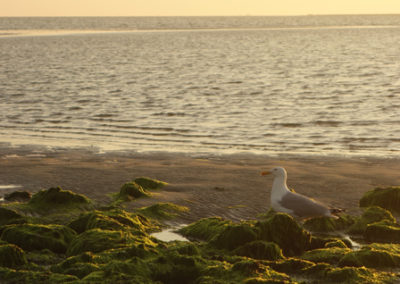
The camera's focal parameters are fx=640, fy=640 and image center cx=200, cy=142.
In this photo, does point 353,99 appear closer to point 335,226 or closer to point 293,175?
point 293,175

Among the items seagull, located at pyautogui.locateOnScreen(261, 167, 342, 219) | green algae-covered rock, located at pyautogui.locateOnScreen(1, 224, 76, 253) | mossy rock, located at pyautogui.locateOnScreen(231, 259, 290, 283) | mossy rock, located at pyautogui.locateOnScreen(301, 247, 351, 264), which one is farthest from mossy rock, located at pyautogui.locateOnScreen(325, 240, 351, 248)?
green algae-covered rock, located at pyautogui.locateOnScreen(1, 224, 76, 253)

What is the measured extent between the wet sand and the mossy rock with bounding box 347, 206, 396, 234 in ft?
2.77

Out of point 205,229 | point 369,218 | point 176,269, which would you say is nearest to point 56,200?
point 205,229

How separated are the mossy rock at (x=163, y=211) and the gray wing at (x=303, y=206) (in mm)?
1950

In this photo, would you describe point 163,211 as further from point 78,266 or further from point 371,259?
point 371,259

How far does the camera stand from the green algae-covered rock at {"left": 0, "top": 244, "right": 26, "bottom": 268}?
8.58 meters

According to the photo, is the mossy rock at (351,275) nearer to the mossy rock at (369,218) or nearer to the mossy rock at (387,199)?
the mossy rock at (369,218)

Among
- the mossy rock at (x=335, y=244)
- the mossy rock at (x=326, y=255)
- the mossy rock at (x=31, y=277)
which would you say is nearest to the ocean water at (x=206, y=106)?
the mossy rock at (x=335, y=244)

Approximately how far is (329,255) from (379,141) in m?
12.0

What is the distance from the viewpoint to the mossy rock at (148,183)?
13.7m

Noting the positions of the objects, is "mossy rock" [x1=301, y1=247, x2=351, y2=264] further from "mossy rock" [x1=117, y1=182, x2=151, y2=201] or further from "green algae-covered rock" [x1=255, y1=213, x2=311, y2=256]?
"mossy rock" [x1=117, y1=182, x2=151, y2=201]

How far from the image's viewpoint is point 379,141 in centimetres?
2033

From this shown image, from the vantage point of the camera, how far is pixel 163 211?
11.7 meters

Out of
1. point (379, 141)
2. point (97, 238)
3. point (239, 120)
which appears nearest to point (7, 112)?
point (239, 120)
